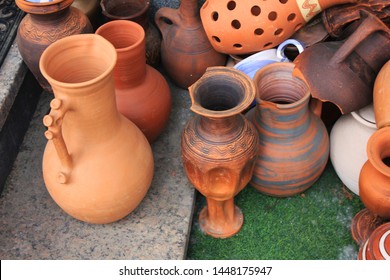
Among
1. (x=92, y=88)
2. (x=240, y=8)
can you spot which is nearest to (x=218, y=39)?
(x=240, y=8)

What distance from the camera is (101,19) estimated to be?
2.97 m

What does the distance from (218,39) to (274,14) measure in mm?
316

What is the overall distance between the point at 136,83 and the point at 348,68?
1.00 meters

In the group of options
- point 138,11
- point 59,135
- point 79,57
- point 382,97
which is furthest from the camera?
point 138,11

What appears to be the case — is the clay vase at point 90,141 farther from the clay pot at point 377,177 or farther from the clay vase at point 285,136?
the clay pot at point 377,177

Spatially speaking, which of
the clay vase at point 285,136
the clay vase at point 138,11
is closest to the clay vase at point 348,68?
the clay vase at point 285,136

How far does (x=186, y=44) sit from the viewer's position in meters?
2.71

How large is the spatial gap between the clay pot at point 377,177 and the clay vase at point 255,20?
0.76 m

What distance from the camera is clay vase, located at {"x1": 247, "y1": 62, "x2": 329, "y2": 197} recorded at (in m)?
2.28

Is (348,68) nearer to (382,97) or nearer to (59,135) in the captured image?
(382,97)

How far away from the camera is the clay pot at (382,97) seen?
2086mm

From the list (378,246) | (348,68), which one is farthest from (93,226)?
(348,68)

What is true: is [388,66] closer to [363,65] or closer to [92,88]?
[363,65]

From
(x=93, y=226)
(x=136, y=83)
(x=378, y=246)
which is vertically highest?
(x=136, y=83)
